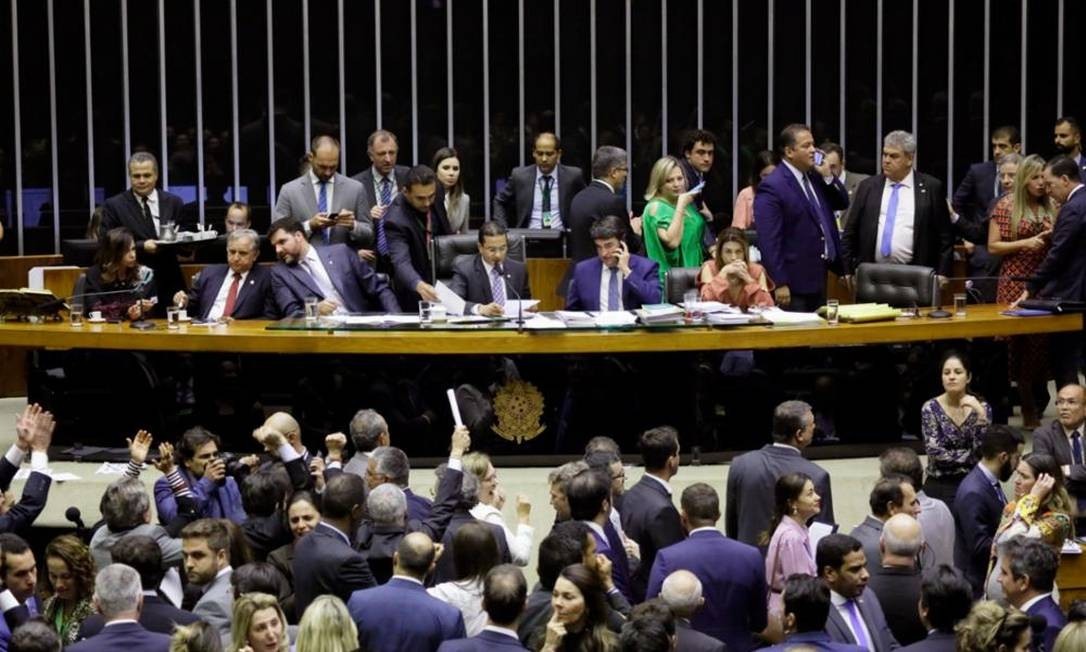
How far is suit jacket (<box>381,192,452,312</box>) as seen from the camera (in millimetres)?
11867

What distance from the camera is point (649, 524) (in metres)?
8.31

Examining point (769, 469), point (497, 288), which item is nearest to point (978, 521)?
point (769, 469)

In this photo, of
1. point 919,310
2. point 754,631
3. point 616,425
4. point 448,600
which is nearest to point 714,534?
point 754,631

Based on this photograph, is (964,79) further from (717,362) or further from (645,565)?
(645,565)

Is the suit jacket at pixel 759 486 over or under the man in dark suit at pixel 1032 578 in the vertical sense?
over

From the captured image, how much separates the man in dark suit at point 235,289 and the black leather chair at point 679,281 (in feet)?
6.77

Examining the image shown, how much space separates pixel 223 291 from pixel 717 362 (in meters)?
2.60

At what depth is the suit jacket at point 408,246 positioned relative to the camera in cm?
1187

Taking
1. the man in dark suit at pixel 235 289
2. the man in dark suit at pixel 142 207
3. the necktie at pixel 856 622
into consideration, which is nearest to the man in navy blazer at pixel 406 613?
the necktie at pixel 856 622

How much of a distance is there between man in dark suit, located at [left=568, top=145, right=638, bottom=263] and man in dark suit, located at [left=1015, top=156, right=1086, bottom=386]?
7.45 ft

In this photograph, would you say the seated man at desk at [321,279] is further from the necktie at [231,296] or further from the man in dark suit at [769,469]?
the man in dark suit at [769,469]

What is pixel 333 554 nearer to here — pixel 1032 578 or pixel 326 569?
pixel 326 569

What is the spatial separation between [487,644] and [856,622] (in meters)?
1.36

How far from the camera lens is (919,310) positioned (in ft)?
37.6
